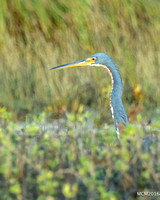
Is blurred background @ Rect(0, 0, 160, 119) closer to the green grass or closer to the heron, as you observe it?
the heron

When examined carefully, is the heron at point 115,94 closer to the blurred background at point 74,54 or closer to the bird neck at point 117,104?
the bird neck at point 117,104

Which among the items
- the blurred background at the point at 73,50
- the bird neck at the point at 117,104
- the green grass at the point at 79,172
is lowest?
the green grass at the point at 79,172

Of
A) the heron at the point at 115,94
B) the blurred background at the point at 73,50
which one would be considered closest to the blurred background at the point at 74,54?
the blurred background at the point at 73,50

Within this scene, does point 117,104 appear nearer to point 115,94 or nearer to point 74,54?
point 115,94

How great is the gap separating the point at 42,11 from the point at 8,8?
524 millimetres

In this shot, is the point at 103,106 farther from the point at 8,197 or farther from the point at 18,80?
the point at 8,197

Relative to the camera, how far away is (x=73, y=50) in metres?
6.70

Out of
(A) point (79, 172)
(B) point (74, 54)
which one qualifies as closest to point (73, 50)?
(B) point (74, 54)

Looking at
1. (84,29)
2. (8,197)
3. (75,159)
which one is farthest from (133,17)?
(8,197)

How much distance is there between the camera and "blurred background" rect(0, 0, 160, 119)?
6.47 m

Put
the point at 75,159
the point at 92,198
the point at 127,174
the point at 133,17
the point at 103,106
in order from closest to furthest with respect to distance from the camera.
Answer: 1. the point at 92,198
2. the point at 127,174
3. the point at 75,159
4. the point at 103,106
5. the point at 133,17

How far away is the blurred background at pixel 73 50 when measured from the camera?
6473 millimetres

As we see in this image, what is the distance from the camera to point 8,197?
3.05 meters

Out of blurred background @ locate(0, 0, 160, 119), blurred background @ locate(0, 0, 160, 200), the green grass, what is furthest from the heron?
blurred background @ locate(0, 0, 160, 119)
